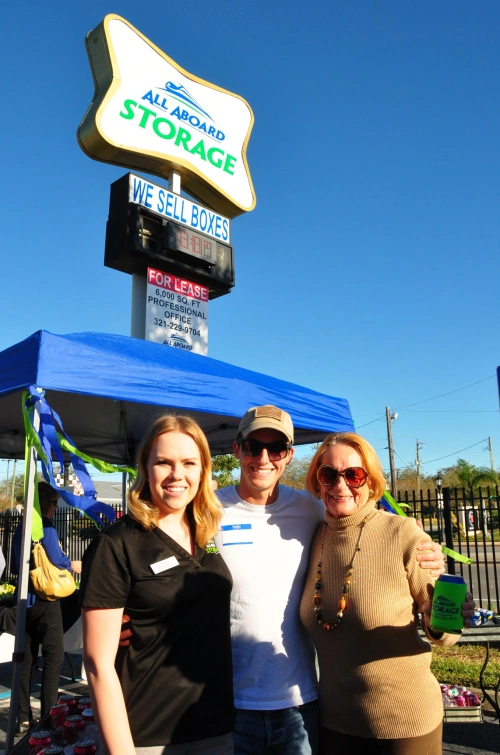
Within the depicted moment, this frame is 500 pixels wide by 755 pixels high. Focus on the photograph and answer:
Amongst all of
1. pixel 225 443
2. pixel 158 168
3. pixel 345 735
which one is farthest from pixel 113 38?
pixel 345 735

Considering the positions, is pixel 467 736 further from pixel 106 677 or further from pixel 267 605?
pixel 106 677

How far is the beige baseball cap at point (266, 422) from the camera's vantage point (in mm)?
2062

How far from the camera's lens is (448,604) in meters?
1.66

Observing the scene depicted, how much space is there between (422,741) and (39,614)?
339 centimetres

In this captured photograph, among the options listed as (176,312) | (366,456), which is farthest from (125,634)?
(176,312)

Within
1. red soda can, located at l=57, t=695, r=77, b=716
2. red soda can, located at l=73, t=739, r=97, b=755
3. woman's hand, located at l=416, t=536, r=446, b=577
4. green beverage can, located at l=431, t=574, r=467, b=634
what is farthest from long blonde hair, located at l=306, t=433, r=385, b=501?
red soda can, located at l=57, t=695, r=77, b=716

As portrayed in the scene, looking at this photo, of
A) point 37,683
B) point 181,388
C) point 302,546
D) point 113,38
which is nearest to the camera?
point 302,546

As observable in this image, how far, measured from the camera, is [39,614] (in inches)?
169

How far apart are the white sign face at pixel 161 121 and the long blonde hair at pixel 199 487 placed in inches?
255

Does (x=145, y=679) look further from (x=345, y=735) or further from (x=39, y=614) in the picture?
(x=39, y=614)

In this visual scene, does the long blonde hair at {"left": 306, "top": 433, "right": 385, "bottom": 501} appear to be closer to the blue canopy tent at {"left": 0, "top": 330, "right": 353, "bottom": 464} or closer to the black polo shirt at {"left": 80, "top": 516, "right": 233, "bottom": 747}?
the black polo shirt at {"left": 80, "top": 516, "right": 233, "bottom": 747}

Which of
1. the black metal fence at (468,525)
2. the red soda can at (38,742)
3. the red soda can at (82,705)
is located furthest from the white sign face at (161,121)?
the red soda can at (38,742)

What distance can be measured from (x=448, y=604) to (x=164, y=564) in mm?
838

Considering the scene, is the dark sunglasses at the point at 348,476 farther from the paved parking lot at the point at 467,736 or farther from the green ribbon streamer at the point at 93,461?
the paved parking lot at the point at 467,736
